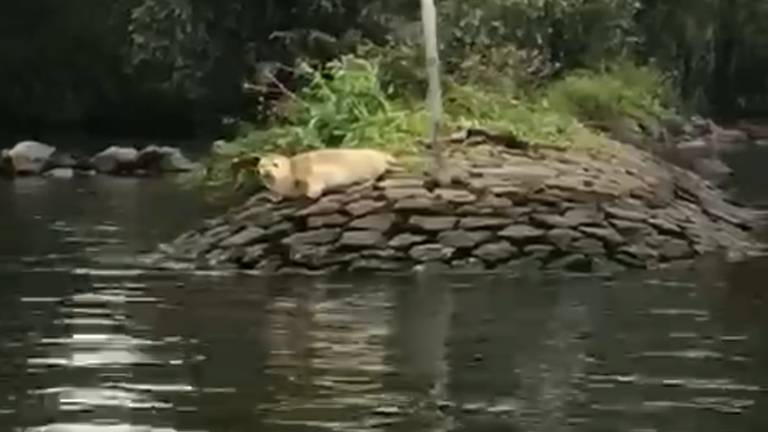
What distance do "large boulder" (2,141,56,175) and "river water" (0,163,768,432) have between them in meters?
9.52

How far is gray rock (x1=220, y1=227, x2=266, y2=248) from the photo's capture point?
1009 centimetres

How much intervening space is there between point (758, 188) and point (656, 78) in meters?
4.27

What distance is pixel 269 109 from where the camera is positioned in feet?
43.2

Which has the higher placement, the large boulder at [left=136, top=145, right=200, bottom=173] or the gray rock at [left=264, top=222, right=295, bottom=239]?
the large boulder at [left=136, top=145, right=200, bottom=173]

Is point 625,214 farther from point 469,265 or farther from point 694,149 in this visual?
point 694,149

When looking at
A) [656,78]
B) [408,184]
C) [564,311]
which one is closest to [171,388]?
[564,311]

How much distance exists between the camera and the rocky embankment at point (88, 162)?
19703 millimetres

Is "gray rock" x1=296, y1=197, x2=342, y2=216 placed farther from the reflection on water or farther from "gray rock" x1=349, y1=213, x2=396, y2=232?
the reflection on water

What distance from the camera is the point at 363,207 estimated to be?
391 inches

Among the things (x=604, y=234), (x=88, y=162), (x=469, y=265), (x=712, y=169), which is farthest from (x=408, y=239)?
(x=88, y=162)

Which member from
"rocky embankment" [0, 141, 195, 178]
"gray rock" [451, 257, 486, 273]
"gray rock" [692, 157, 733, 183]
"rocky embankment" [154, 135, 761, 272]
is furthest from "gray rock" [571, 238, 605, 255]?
"rocky embankment" [0, 141, 195, 178]

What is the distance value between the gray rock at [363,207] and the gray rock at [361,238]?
128mm

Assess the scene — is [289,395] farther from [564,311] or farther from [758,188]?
[758,188]

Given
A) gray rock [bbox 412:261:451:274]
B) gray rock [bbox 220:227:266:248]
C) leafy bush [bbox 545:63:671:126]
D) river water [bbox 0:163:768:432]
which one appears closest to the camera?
river water [bbox 0:163:768:432]
